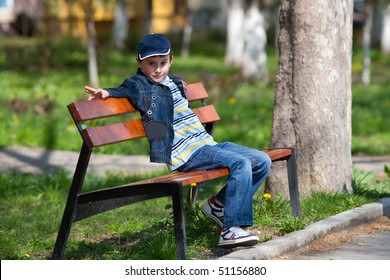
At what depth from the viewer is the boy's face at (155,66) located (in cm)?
630

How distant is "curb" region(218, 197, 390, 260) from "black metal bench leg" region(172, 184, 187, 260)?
0.74ft

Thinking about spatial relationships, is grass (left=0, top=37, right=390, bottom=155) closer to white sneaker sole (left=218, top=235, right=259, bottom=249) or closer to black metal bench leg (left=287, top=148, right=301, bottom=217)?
black metal bench leg (left=287, top=148, right=301, bottom=217)

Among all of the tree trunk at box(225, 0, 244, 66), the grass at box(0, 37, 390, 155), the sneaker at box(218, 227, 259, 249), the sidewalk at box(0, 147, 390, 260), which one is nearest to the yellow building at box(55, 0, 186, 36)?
the tree trunk at box(225, 0, 244, 66)

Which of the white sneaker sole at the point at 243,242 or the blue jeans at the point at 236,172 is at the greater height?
the blue jeans at the point at 236,172

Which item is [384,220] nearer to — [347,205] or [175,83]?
[347,205]

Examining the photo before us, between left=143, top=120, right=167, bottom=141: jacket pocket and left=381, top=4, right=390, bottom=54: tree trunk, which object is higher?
left=143, top=120, right=167, bottom=141: jacket pocket

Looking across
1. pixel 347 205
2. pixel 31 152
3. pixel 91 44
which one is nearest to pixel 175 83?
pixel 347 205

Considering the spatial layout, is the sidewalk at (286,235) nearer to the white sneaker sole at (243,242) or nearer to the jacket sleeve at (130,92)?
the white sneaker sole at (243,242)

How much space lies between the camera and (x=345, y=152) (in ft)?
25.6

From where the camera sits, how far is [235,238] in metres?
5.98

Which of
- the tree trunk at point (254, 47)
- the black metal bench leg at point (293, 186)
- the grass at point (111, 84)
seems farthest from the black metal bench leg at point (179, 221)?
the tree trunk at point (254, 47)

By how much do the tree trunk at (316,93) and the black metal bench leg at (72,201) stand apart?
2291 mm

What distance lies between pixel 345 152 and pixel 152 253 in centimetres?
233

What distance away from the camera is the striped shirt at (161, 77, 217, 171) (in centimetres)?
634
